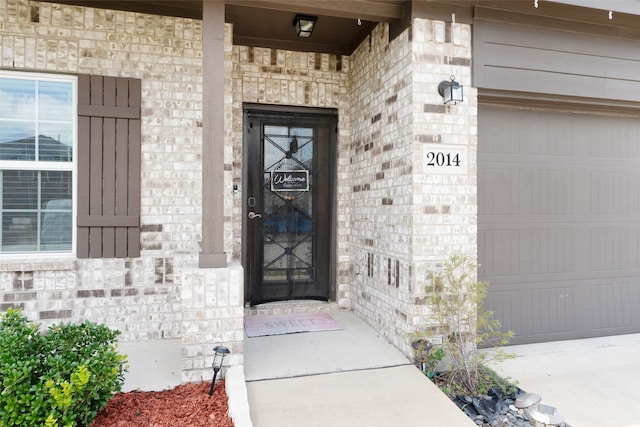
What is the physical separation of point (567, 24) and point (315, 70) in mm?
2390

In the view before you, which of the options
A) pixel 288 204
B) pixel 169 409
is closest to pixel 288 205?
pixel 288 204

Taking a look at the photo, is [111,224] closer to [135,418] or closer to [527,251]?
[135,418]

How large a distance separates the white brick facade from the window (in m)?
0.15

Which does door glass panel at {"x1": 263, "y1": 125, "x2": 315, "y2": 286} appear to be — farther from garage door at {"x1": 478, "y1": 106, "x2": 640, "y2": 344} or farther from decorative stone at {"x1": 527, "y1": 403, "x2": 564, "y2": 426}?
decorative stone at {"x1": 527, "y1": 403, "x2": 564, "y2": 426}

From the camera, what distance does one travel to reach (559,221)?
3.88m

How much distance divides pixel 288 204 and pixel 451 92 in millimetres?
2066

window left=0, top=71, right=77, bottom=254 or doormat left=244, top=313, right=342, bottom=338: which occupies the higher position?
window left=0, top=71, right=77, bottom=254

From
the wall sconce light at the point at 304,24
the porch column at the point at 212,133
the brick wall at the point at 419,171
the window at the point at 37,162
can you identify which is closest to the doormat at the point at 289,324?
the brick wall at the point at 419,171

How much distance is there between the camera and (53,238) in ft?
11.5

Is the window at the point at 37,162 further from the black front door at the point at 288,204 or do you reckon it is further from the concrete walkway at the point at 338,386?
the concrete walkway at the point at 338,386

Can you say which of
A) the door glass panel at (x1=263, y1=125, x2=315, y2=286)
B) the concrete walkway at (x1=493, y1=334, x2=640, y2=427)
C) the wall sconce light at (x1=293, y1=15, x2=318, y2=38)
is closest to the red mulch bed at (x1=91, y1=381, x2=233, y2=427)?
the door glass panel at (x1=263, y1=125, x2=315, y2=286)

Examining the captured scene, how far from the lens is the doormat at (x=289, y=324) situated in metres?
3.76

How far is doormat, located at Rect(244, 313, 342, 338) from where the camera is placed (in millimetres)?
3758

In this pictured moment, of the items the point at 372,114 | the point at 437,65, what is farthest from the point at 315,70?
the point at 437,65
